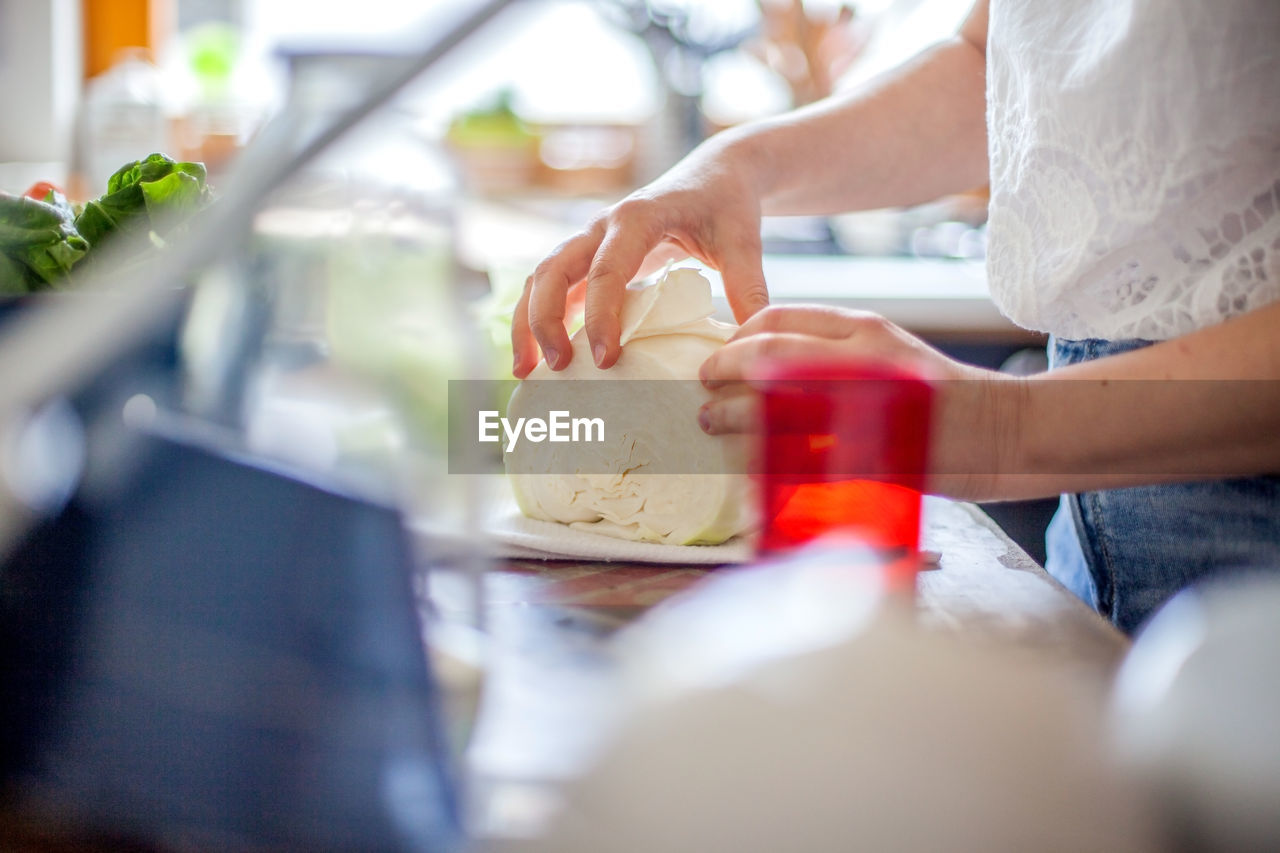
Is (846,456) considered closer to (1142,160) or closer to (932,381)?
(932,381)

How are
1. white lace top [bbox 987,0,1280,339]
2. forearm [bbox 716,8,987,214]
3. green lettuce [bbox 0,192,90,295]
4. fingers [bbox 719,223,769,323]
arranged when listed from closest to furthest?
green lettuce [bbox 0,192,90,295], white lace top [bbox 987,0,1280,339], fingers [bbox 719,223,769,323], forearm [bbox 716,8,987,214]

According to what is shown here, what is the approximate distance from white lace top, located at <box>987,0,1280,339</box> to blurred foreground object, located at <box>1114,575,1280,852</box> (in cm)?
36

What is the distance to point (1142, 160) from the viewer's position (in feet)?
1.96

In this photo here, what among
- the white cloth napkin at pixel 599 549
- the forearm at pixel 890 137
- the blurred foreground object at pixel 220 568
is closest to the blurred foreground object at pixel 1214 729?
the blurred foreground object at pixel 220 568

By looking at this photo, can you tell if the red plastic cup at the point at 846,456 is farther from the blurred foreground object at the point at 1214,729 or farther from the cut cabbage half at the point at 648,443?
the blurred foreground object at the point at 1214,729

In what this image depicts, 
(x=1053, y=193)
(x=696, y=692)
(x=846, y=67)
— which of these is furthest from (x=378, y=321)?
(x=846, y=67)

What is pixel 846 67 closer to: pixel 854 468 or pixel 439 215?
pixel 854 468

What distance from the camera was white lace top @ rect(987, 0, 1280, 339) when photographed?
1.86ft

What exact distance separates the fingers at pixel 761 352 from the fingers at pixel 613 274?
0.08 m

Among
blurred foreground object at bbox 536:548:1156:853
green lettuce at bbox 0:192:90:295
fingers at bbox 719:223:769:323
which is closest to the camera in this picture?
blurred foreground object at bbox 536:548:1156:853

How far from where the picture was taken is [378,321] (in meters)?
0.35

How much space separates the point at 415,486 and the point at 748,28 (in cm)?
159

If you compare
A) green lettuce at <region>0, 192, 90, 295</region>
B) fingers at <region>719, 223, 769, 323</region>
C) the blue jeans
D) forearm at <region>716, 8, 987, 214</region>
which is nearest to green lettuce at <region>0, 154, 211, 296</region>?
green lettuce at <region>0, 192, 90, 295</region>

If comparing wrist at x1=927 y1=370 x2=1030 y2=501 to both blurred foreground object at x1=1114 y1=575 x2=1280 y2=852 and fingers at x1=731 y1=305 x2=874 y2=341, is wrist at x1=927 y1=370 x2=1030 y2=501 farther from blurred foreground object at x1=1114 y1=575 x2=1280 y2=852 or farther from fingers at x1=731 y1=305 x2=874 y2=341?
blurred foreground object at x1=1114 y1=575 x2=1280 y2=852
